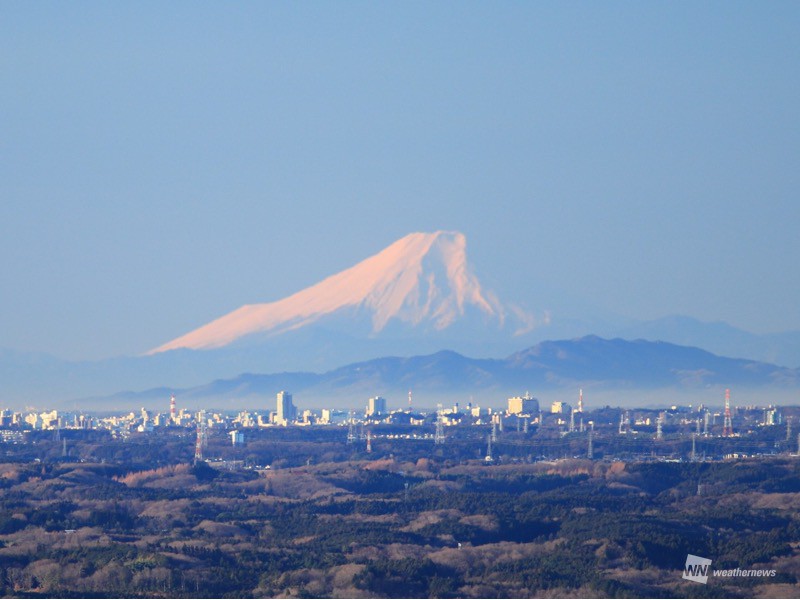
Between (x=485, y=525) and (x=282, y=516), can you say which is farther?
(x=282, y=516)

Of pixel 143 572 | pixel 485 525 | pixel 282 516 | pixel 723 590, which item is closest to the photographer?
pixel 723 590

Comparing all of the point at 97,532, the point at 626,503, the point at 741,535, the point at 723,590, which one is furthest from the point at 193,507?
the point at 723,590

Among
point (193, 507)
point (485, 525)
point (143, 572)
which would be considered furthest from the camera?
point (193, 507)

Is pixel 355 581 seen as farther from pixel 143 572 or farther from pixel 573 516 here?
pixel 573 516

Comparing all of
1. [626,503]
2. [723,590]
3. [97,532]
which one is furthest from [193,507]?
[723,590]

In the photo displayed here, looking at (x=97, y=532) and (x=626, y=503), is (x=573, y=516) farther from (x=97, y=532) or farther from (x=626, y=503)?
(x=97, y=532)

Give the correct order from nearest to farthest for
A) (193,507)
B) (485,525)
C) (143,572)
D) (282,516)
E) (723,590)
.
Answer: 1. (723,590)
2. (143,572)
3. (485,525)
4. (282,516)
5. (193,507)
